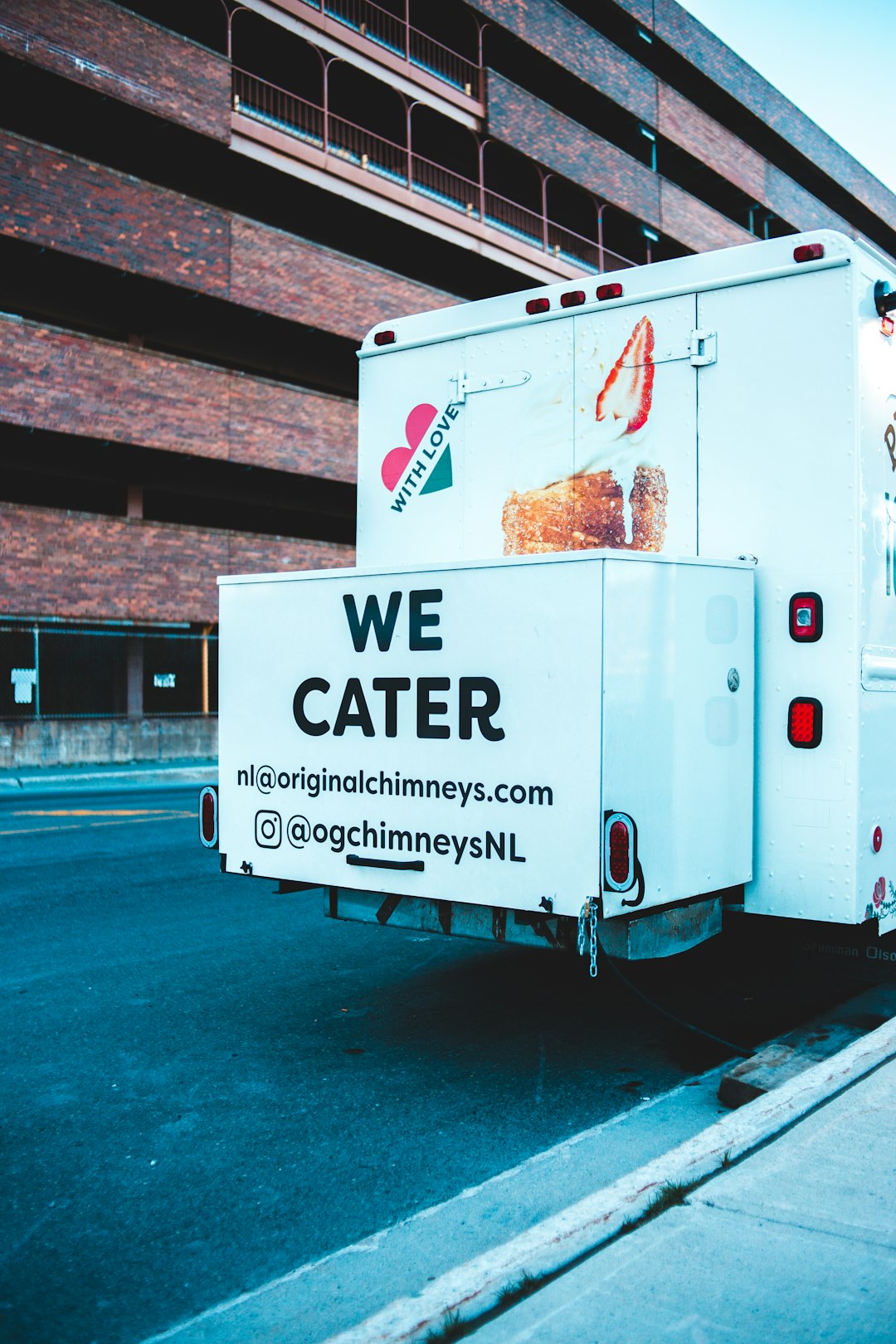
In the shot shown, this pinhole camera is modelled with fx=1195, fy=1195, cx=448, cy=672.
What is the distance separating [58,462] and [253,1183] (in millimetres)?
26784

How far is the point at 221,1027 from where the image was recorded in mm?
5832

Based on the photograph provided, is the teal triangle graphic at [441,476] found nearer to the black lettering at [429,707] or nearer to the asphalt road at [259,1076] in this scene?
the black lettering at [429,707]

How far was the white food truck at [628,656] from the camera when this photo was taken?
451 centimetres

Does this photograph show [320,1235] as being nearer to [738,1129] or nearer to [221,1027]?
[738,1129]

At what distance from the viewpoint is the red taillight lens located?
505 cm

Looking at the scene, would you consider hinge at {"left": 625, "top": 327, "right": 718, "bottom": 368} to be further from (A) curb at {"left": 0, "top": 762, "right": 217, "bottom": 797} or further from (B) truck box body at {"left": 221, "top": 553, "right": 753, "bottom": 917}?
(A) curb at {"left": 0, "top": 762, "right": 217, "bottom": 797}

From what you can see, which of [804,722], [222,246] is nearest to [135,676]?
[222,246]

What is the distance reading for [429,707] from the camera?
16.0 ft

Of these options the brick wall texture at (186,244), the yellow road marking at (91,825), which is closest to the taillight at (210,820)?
the yellow road marking at (91,825)

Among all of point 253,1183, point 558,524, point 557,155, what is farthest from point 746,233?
point 253,1183

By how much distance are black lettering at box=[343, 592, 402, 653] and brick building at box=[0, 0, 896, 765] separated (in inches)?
723

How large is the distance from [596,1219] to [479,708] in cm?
197

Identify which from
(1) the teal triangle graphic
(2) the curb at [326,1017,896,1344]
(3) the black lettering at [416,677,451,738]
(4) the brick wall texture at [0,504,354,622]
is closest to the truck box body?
A: (3) the black lettering at [416,677,451,738]

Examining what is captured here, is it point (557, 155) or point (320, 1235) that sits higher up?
point (557, 155)
